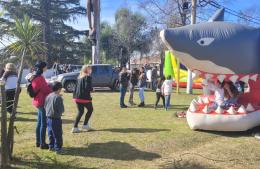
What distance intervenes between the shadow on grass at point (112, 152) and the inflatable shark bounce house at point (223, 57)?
6.97ft

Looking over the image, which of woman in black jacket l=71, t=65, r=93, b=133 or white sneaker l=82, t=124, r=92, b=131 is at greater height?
woman in black jacket l=71, t=65, r=93, b=133

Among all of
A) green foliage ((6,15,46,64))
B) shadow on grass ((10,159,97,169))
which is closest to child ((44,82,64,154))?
shadow on grass ((10,159,97,169))

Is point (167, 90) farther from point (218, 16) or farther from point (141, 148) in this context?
point (141, 148)

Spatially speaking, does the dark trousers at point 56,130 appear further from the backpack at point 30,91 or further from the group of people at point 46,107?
the backpack at point 30,91

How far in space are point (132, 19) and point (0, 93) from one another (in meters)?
50.2

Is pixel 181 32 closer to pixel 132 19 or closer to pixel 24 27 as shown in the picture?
pixel 24 27

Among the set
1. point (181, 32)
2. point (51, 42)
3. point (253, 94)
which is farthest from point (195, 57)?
point (51, 42)

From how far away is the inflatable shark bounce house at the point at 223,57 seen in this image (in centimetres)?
840

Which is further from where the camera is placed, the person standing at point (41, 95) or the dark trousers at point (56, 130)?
the person standing at point (41, 95)

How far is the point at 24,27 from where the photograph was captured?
5.89 m

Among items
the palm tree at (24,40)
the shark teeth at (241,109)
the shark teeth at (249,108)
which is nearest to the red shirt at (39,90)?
the palm tree at (24,40)

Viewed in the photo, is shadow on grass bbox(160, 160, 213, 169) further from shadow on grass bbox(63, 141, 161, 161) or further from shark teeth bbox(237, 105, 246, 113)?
shark teeth bbox(237, 105, 246, 113)

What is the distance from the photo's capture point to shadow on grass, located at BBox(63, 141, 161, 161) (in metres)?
7.07

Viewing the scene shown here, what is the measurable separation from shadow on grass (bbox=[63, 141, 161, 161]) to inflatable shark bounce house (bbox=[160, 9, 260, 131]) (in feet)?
6.97
